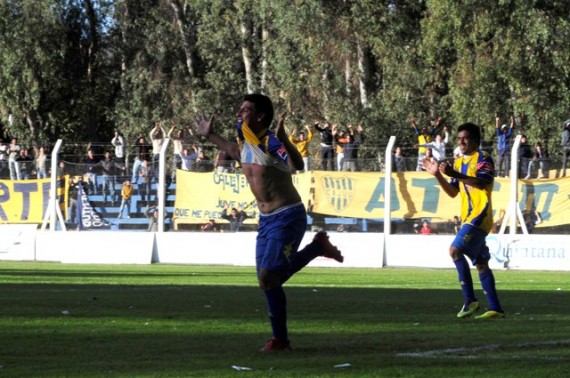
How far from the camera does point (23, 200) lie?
35688 mm

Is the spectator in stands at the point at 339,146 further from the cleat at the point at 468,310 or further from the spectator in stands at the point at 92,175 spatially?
the cleat at the point at 468,310

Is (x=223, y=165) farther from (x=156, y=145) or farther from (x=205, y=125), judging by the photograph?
(x=205, y=125)

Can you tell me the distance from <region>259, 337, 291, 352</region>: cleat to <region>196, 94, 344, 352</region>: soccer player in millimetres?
10

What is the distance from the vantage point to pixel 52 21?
6138 centimetres

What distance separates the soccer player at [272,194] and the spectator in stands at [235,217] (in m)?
22.7

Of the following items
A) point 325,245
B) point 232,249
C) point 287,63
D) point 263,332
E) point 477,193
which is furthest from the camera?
point 287,63

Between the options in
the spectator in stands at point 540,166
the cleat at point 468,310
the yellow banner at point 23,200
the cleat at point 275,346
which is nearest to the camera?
the cleat at point 275,346

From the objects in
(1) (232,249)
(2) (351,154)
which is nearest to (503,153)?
(2) (351,154)

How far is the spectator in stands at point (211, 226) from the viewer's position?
3375 cm

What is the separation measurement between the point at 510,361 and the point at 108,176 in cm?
2525

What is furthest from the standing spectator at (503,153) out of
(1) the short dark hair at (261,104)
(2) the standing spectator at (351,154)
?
(1) the short dark hair at (261,104)

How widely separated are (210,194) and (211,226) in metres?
0.84

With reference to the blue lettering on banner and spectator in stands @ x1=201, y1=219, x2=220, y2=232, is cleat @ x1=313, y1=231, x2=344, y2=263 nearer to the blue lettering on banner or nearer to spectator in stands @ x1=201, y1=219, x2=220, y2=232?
the blue lettering on banner

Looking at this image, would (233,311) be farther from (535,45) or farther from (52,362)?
(535,45)
